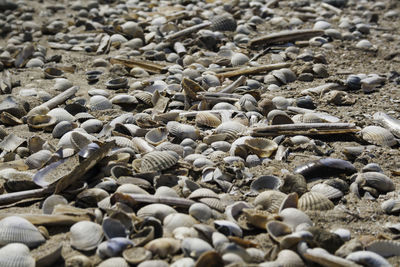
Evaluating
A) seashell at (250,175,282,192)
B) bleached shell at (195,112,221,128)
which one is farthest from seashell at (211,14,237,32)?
seashell at (250,175,282,192)

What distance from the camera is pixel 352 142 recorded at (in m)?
3.79

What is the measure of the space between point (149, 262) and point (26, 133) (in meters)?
2.24

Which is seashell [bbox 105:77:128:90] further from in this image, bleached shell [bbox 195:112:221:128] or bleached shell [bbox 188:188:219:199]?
bleached shell [bbox 188:188:219:199]

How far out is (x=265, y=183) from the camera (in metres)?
3.19

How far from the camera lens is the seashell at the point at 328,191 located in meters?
3.08

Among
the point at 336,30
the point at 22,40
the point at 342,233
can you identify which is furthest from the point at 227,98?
the point at 22,40

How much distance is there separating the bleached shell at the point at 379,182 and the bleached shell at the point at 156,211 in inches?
49.3

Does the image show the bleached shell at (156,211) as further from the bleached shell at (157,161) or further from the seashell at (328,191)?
the seashell at (328,191)

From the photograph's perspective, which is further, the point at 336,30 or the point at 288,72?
the point at 336,30

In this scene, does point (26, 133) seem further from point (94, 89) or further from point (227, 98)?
point (227, 98)

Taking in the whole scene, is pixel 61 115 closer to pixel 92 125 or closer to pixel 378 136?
pixel 92 125

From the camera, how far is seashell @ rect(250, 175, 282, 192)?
3.18m

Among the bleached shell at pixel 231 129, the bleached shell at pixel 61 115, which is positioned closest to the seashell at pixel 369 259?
the bleached shell at pixel 231 129

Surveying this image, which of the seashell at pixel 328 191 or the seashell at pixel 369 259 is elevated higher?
the seashell at pixel 369 259
